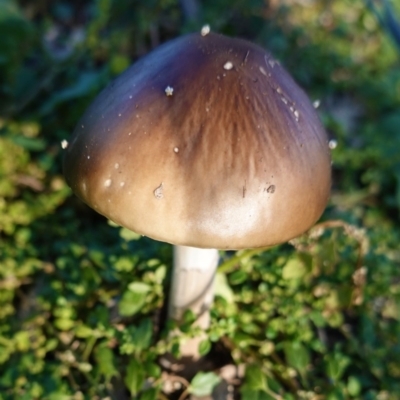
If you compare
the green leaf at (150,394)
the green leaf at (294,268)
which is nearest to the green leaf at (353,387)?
the green leaf at (294,268)

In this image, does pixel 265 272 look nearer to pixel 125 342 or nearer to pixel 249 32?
pixel 125 342

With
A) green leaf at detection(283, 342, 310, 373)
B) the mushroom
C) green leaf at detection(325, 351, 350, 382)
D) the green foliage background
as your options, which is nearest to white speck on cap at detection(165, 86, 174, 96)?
the mushroom

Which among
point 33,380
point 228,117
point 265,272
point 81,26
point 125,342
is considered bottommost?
point 33,380

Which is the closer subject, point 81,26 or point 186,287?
point 186,287

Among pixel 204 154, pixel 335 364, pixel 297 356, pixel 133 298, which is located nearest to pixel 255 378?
pixel 297 356

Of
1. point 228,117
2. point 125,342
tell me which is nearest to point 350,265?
point 125,342

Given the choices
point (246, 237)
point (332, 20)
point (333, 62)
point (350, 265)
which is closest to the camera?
point (246, 237)
